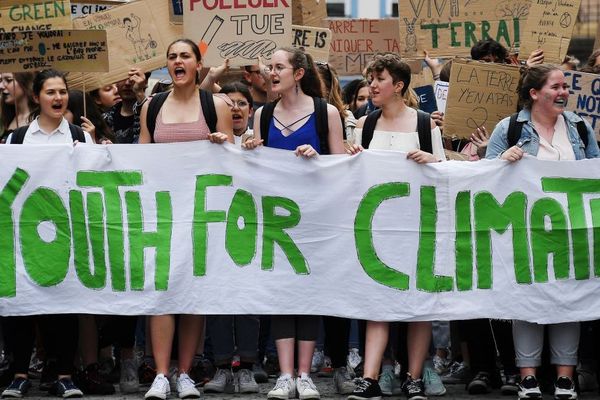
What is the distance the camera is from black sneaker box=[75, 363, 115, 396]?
846 centimetres

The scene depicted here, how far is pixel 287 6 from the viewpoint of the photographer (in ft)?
32.9

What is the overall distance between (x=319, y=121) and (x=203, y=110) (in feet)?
2.15

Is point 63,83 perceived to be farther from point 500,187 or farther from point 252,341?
point 500,187

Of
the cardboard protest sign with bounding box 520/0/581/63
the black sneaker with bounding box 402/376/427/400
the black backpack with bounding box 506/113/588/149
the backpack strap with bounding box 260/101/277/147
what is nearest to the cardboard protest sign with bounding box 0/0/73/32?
the backpack strap with bounding box 260/101/277/147

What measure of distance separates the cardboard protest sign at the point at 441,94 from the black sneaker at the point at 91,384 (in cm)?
325

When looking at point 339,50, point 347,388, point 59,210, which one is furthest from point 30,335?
point 339,50

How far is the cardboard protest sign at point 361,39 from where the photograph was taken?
39.7 ft

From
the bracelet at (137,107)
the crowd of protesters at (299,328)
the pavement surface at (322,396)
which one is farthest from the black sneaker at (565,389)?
the bracelet at (137,107)

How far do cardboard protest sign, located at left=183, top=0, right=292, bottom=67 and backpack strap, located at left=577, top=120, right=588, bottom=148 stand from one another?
2.29 m

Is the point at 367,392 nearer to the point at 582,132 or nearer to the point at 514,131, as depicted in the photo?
the point at 514,131

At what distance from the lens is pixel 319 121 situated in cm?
838

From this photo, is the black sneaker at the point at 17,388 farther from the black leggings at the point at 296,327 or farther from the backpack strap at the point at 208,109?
the backpack strap at the point at 208,109

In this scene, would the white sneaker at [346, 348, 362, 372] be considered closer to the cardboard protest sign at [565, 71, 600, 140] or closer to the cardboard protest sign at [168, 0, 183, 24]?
the cardboard protest sign at [565, 71, 600, 140]

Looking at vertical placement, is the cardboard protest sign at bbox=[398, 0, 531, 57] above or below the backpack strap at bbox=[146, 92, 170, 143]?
above
